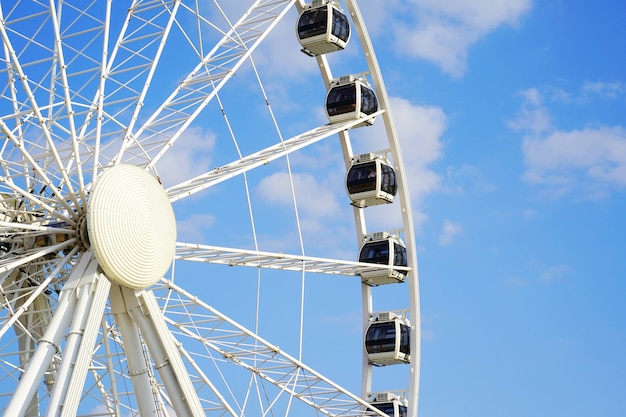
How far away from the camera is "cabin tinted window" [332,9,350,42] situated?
A: 3419 cm

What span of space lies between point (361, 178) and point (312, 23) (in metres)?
4.44

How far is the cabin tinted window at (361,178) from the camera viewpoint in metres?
34.8

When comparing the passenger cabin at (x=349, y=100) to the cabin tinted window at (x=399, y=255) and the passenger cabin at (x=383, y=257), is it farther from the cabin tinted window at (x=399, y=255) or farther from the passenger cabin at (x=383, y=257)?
the cabin tinted window at (x=399, y=255)

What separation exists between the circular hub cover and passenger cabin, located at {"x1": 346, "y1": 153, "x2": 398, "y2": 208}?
35.6ft

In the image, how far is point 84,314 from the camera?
23.3 metres

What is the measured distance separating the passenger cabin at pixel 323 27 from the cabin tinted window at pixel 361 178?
3.32 metres

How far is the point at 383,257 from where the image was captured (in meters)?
35.0

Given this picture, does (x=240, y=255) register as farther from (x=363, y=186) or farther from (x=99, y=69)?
(x=363, y=186)

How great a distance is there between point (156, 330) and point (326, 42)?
12.4 meters

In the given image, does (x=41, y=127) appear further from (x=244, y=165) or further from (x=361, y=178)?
(x=361, y=178)

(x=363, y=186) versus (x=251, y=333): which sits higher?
(x=363, y=186)

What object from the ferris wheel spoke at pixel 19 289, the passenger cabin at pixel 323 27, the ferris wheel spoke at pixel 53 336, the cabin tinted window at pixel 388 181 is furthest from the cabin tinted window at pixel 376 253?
the ferris wheel spoke at pixel 53 336

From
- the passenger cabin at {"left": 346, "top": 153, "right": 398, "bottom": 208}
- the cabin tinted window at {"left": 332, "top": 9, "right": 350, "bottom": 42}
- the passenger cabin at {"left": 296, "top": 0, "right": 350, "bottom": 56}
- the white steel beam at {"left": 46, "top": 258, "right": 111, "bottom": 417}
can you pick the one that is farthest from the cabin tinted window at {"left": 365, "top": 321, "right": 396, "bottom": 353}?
the white steel beam at {"left": 46, "top": 258, "right": 111, "bottom": 417}

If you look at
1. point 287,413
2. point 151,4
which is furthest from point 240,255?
point 151,4
